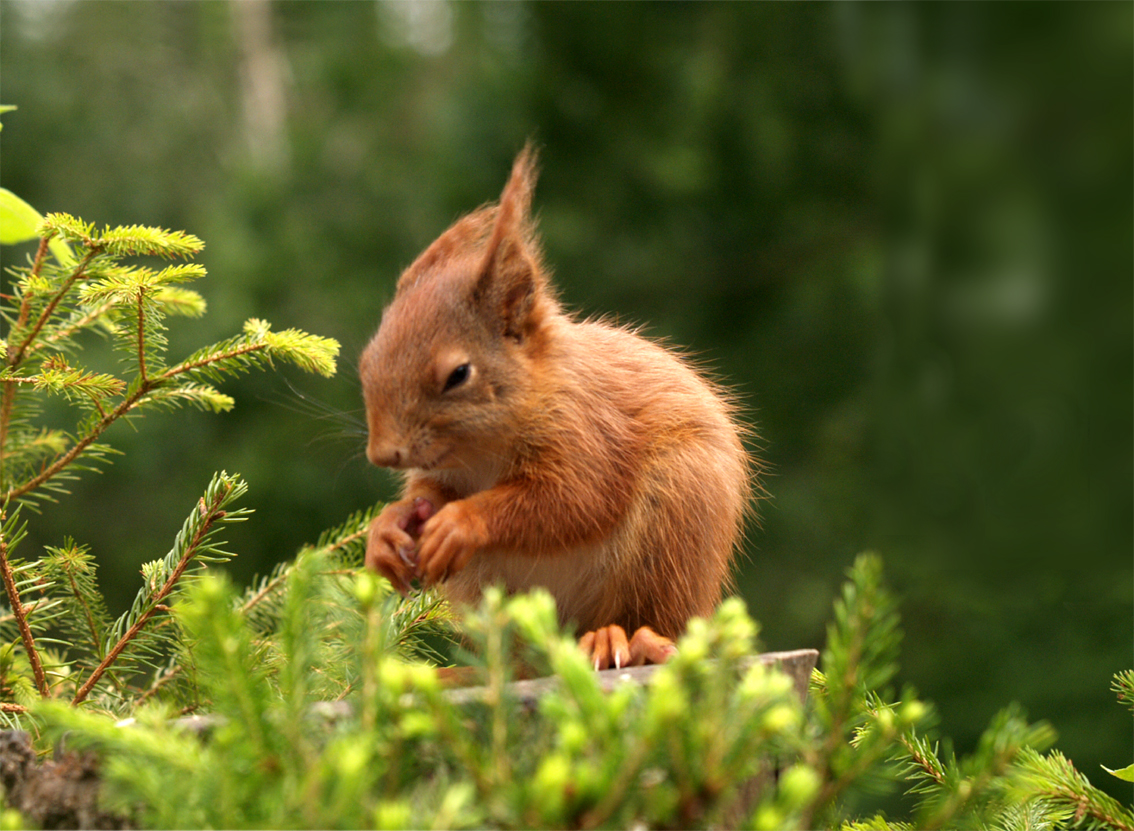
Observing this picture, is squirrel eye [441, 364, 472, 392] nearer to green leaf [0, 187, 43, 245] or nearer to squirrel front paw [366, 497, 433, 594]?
squirrel front paw [366, 497, 433, 594]

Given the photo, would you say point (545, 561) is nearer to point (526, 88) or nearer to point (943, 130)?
point (943, 130)

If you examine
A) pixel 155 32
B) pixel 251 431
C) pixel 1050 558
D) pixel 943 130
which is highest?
pixel 155 32

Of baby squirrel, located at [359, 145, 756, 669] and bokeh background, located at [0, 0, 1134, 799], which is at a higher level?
bokeh background, located at [0, 0, 1134, 799]

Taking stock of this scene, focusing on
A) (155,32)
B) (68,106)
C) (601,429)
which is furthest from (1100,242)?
(155,32)

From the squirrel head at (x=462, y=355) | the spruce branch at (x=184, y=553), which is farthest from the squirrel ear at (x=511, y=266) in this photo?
the spruce branch at (x=184, y=553)

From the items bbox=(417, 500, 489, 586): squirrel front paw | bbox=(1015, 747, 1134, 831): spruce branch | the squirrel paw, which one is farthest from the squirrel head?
bbox=(1015, 747, 1134, 831): spruce branch

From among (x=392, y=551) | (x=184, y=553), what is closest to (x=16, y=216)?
(x=184, y=553)
